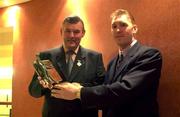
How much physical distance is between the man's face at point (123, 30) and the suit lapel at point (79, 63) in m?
0.27

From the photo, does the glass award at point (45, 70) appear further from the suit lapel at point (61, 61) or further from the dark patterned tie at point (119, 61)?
the dark patterned tie at point (119, 61)

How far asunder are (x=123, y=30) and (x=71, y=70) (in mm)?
389

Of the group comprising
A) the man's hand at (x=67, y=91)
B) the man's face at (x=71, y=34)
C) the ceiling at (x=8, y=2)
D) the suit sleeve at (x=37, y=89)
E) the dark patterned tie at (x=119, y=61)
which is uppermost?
the ceiling at (x=8, y=2)

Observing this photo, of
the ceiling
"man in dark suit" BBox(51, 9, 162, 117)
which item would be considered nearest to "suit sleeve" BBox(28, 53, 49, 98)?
"man in dark suit" BBox(51, 9, 162, 117)

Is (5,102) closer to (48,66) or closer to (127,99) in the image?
(48,66)

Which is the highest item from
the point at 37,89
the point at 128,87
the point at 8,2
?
the point at 8,2

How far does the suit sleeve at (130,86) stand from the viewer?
59.1 inches

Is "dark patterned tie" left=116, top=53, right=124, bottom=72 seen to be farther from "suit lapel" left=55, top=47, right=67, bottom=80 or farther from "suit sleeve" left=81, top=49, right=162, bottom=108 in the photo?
"suit lapel" left=55, top=47, right=67, bottom=80

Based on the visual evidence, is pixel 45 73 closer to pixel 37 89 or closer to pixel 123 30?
pixel 37 89

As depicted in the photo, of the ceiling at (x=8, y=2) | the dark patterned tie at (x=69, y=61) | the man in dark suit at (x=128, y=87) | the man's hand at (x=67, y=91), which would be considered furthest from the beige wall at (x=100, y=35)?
the man's hand at (x=67, y=91)

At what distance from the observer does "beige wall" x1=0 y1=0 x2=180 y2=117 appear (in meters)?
1.86

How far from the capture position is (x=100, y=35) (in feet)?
8.33

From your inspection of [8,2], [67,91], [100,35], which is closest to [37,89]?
[67,91]

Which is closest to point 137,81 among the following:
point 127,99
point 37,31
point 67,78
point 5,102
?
point 127,99
